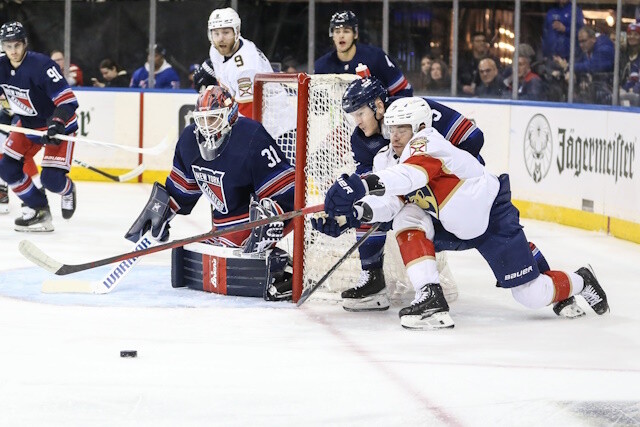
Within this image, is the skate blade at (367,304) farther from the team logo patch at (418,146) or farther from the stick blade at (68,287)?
the stick blade at (68,287)

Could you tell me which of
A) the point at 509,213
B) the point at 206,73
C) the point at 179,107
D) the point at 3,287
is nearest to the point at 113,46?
the point at 179,107

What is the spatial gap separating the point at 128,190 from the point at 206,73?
8.96 feet

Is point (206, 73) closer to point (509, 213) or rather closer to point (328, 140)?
point (328, 140)

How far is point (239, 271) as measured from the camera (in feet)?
15.3

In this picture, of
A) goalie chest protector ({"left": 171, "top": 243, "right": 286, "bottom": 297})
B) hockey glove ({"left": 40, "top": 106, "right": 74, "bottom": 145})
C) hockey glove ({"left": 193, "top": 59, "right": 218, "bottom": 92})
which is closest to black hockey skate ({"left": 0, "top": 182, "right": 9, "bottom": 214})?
hockey glove ({"left": 40, "top": 106, "right": 74, "bottom": 145})

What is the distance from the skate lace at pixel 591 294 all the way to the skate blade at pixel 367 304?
0.67 meters

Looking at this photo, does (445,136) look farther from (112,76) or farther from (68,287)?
(112,76)

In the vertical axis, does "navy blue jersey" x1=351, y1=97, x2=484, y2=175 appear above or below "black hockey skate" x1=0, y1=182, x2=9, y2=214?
above

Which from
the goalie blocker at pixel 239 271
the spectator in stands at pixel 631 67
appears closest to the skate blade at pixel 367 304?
the goalie blocker at pixel 239 271

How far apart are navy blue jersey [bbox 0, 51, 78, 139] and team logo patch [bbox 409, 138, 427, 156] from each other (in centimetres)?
285

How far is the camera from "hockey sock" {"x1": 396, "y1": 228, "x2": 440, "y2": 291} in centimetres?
415

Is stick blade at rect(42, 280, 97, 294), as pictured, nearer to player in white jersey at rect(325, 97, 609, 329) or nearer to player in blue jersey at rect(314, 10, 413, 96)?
player in white jersey at rect(325, 97, 609, 329)

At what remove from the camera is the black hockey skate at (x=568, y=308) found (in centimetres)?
437

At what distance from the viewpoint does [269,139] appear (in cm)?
464
